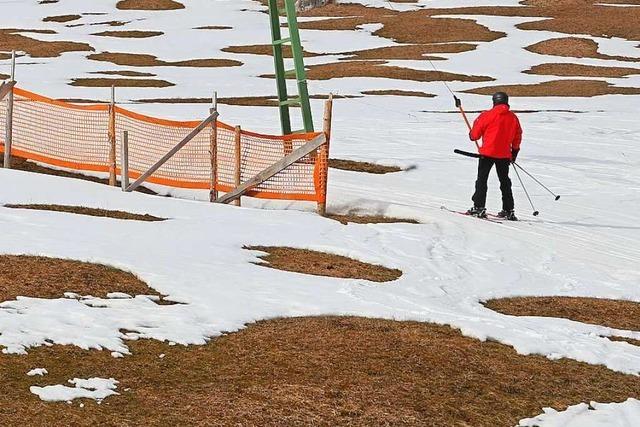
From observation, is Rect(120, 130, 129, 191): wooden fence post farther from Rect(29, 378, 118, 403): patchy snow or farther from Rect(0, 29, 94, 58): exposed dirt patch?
Rect(0, 29, 94, 58): exposed dirt patch

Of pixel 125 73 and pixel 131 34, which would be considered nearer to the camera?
pixel 125 73

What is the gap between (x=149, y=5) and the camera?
97000 mm

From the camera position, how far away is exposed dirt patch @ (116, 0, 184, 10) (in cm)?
9650

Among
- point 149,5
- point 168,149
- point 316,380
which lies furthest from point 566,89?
point 149,5

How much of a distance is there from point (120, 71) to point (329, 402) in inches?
1962

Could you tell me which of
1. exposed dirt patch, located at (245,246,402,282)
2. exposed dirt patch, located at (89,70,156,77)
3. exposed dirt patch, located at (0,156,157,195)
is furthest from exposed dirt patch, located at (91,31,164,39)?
exposed dirt patch, located at (245,246,402,282)

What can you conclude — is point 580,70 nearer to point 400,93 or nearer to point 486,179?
point 400,93

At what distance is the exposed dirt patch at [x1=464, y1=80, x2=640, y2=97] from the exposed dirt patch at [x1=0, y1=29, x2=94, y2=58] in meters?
30.3

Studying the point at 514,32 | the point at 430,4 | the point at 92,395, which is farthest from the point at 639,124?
the point at 430,4

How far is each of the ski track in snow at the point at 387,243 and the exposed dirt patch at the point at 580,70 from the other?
1945 cm

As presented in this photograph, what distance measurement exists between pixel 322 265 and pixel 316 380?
5.95 m

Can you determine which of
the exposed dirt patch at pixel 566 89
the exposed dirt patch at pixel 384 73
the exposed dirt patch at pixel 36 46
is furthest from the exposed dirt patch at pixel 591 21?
the exposed dirt patch at pixel 36 46

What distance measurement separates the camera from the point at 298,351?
10758 millimetres

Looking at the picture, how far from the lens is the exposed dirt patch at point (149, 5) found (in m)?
96.5
